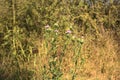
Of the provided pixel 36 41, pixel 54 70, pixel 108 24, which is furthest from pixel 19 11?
pixel 54 70

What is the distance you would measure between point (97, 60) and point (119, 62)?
1.36 ft

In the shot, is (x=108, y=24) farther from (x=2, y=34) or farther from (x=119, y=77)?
(x=2, y=34)

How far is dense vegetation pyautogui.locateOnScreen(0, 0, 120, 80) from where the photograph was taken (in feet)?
20.2

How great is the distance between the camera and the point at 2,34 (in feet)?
22.8

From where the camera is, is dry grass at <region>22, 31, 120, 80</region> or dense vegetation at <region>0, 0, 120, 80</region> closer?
dry grass at <region>22, 31, 120, 80</region>

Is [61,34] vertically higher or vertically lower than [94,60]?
higher

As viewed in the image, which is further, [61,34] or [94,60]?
[61,34]

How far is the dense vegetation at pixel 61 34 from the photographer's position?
6.17m

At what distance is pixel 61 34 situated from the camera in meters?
6.67

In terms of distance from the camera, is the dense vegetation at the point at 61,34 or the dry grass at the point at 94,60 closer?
the dry grass at the point at 94,60

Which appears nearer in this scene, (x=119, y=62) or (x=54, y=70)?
(x=54, y=70)

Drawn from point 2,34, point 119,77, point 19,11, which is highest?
point 19,11

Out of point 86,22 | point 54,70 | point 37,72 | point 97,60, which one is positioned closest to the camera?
point 54,70

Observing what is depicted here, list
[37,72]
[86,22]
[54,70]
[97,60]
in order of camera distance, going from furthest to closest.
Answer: [86,22] → [97,60] → [37,72] → [54,70]
